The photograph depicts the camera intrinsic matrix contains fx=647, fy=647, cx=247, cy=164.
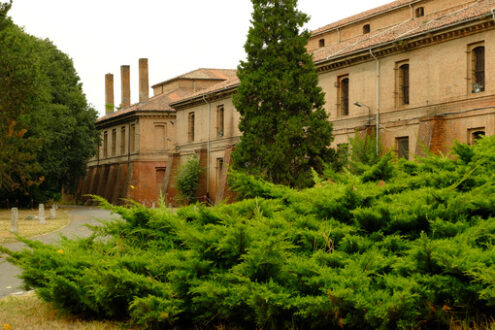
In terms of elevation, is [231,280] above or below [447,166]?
below

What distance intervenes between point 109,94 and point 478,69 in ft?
189

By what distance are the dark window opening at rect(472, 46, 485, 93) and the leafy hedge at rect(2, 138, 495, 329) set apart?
20.0 metres

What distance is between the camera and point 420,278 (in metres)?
5.01

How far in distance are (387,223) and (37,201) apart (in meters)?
45.8

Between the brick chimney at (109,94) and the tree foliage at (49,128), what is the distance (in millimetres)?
22889

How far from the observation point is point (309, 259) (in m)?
5.53

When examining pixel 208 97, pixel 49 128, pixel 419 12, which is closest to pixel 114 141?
pixel 49 128

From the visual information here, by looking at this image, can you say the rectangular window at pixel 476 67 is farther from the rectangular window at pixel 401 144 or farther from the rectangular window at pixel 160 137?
the rectangular window at pixel 160 137

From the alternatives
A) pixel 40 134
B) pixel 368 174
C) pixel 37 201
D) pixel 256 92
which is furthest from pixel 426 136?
pixel 37 201

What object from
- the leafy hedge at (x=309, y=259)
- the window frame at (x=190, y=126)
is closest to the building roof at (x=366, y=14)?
the window frame at (x=190, y=126)

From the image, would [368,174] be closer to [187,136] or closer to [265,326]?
[265,326]

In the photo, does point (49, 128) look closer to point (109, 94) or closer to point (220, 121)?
point (220, 121)

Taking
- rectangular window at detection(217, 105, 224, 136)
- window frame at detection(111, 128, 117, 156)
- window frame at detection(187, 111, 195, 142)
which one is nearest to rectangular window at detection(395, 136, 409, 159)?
rectangular window at detection(217, 105, 224, 136)

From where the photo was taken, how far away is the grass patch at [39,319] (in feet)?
21.4
